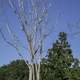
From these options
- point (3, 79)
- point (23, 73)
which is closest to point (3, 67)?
point (3, 79)

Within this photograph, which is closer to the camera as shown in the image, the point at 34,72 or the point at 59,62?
the point at 34,72

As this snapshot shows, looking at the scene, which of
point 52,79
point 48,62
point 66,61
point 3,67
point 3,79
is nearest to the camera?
point 52,79

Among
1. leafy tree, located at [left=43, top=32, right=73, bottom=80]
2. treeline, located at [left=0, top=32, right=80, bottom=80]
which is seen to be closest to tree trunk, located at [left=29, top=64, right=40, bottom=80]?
treeline, located at [left=0, top=32, right=80, bottom=80]

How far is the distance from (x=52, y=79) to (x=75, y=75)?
416 centimetres

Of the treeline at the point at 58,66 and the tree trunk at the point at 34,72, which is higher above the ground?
the treeline at the point at 58,66

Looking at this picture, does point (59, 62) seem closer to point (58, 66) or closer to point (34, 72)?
point (58, 66)

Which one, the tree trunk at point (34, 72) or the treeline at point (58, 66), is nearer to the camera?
the tree trunk at point (34, 72)

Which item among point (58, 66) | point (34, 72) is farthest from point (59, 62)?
point (34, 72)

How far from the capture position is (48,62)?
188ft

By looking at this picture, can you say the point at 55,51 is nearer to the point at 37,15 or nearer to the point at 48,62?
the point at 48,62

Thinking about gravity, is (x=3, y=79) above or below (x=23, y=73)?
above

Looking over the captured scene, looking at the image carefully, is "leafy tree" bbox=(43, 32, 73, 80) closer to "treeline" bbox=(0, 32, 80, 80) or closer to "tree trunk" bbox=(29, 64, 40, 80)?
"treeline" bbox=(0, 32, 80, 80)

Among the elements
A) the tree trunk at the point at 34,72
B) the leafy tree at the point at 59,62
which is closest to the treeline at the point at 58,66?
the leafy tree at the point at 59,62

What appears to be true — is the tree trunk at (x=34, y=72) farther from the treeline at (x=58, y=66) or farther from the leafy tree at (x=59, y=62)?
the leafy tree at (x=59, y=62)
